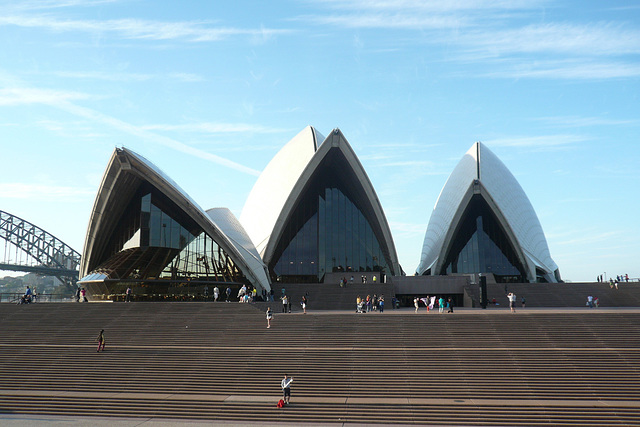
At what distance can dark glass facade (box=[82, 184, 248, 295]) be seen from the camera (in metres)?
30.0

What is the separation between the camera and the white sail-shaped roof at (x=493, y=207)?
3881 centimetres

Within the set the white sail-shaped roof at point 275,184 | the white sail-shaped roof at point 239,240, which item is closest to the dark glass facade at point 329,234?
the white sail-shaped roof at point 275,184

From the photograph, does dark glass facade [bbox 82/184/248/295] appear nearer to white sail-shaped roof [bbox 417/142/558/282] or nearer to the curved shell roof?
the curved shell roof

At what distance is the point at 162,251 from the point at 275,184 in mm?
12632

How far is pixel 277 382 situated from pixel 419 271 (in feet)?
99.6

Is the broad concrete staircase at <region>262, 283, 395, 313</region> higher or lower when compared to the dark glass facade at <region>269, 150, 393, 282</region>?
lower

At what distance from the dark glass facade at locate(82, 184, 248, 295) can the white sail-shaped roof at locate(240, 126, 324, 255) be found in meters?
5.64

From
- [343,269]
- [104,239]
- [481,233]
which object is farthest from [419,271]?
[104,239]

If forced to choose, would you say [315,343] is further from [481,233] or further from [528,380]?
[481,233]

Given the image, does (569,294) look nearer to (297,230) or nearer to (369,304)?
(369,304)

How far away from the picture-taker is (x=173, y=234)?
31.9 metres

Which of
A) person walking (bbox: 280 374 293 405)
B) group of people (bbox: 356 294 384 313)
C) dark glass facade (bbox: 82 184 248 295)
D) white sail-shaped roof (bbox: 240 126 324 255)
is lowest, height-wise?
person walking (bbox: 280 374 293 405)

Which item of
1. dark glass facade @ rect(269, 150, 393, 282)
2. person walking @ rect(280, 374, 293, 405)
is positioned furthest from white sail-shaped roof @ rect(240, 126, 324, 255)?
person walking @ rect(280, 374, 293, 405)

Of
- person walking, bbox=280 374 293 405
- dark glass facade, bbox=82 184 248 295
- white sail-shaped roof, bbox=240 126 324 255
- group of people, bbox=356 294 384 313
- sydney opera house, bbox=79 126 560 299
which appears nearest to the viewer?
person walking, bbox=280 374 293 405
